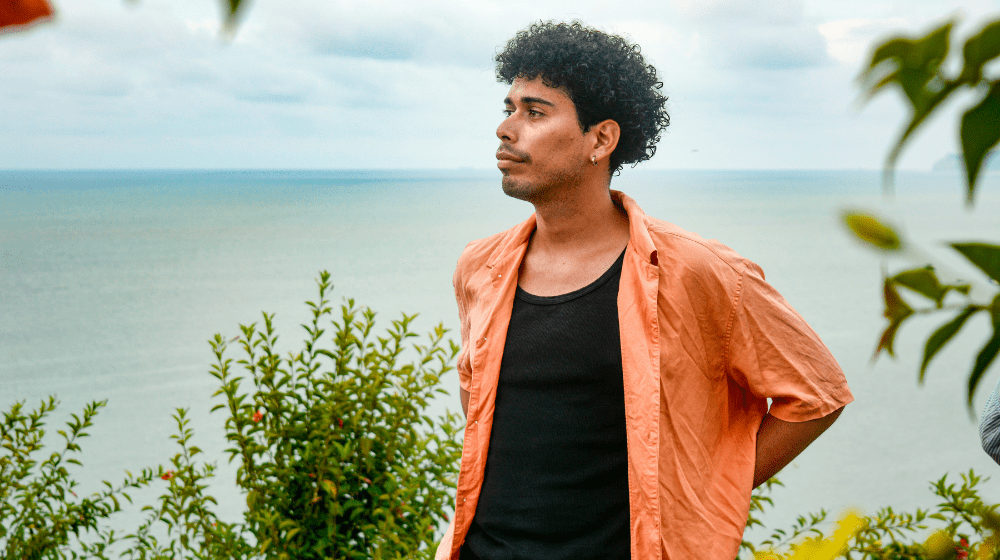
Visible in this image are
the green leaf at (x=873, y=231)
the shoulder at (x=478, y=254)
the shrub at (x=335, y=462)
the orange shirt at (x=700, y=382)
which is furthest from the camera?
the shrub at (x=335, y=462)

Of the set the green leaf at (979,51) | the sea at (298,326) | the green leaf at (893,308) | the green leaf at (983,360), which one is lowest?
the sea at (298,326)

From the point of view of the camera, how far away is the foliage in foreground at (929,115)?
283 millimetres

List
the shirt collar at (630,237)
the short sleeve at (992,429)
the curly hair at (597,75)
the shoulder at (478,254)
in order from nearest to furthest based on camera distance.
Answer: the short sleeve at (992,429) → the shirt collar at (630,237) → the curly hair at (597,75) → the shoulder at (478,254)

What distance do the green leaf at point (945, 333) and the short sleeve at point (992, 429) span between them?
4.55 feet

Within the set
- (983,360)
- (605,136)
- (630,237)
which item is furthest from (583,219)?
(983,360)

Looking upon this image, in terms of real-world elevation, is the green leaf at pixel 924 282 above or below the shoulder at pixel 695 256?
above

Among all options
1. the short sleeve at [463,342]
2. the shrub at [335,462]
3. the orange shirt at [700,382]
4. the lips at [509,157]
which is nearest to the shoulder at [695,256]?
the orange shirt at [700,382]

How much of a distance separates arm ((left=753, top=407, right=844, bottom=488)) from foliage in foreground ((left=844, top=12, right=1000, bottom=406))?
5.28 ft

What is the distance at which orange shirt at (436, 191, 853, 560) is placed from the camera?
1.75 metres

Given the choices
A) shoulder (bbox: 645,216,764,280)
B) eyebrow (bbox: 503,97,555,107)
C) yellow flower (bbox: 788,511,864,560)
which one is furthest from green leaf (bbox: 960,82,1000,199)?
eyebrow (bbox: 503,97,555,107)

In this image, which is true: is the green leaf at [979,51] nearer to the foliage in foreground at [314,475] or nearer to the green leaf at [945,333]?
the green leaf at [945,333]

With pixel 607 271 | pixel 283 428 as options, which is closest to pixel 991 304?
pixel 607 271

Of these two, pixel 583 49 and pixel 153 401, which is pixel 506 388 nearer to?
pixel 583 49

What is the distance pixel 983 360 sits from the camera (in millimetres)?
318
